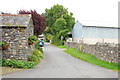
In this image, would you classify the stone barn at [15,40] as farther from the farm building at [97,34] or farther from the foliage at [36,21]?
the farm building at [97,34]

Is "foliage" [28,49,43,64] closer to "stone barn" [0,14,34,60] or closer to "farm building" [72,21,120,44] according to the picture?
"stone barn" [0,14,34,60]

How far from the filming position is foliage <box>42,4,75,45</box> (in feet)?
119

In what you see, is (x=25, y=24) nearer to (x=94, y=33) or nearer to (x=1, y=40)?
(x=1, y=40)

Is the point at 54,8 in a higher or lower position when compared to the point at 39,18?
higher

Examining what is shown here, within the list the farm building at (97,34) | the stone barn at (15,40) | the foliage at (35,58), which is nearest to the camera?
the stone barn at (15,40)

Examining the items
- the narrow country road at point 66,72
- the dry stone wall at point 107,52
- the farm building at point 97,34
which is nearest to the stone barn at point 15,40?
the narrow country road at point 66,72

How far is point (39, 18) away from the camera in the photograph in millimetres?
21188

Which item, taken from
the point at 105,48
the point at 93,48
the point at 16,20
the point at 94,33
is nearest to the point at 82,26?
the point at 94,33

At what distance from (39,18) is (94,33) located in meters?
14.5

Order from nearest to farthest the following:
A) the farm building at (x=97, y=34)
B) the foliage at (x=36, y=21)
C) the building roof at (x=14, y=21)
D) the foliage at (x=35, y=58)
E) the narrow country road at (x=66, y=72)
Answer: the narrow country road at (x=66, y=72) → the building roof at (x=14, y=21) → the foliage at (x=35, y=58) → the foliage at (x=36, y=21) → the farm building at (x=97, y=34)

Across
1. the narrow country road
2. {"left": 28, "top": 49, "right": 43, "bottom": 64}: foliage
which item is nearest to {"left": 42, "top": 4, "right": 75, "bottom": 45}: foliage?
{"left": 28, "top": 49, "right": 43, "bottom": 64}: foliage

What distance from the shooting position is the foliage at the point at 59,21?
119 ft

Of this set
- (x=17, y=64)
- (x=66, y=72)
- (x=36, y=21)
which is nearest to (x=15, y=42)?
(x=17, y=64)

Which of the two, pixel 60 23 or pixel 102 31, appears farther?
pixel 60 23
